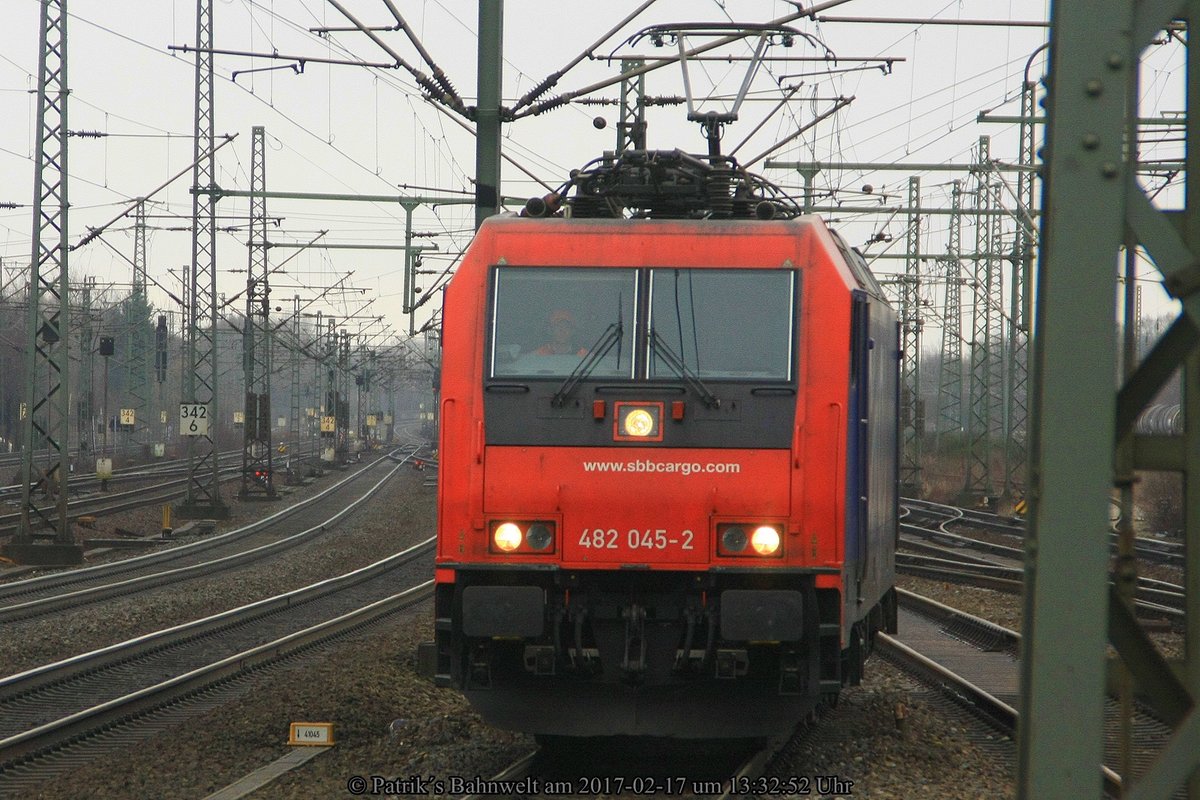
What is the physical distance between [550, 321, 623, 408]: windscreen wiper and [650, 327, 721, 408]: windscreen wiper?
0.69 feet

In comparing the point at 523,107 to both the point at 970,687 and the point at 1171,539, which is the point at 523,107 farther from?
the point at 1171,539

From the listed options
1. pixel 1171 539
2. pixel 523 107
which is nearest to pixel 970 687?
pixel 523 107

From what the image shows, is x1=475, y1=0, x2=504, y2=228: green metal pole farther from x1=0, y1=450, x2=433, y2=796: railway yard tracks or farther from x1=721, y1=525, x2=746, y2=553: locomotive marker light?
x1=721, y1=525, x2=746, y2=553: locomotive marker light

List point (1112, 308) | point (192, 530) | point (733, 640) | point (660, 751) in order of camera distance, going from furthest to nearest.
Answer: point (192, 530), point (660, 751), point (733, 640), point (1112, 308)

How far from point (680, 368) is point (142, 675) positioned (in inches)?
288

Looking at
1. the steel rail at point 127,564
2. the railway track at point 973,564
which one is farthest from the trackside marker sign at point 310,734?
the steel rail at point 127,564

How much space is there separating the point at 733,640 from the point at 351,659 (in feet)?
21.3

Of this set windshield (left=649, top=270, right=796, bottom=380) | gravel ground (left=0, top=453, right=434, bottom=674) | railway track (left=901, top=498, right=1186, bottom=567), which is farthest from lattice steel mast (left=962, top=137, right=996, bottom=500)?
windshield (left=649, top=270, right=796, bottom=380)

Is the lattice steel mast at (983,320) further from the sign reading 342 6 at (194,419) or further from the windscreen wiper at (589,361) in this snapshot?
the windscreen wiper at (589,361)

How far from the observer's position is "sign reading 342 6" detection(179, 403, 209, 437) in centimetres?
3114

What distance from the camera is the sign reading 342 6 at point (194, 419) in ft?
102

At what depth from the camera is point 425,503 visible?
41.2 meters

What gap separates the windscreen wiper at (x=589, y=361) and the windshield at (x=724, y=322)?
0.72ft

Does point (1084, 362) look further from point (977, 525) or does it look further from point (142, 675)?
point (977, 525)
